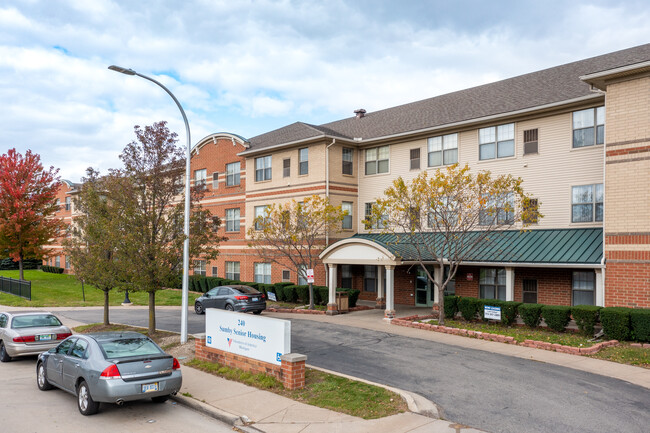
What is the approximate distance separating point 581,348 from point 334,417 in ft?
28.9

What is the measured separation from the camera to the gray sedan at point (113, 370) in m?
9.01

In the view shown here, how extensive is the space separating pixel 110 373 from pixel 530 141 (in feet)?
62.7

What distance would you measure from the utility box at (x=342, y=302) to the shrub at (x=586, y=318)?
10373 millimetres

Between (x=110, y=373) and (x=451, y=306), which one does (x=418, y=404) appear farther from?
(x=451, y=306)

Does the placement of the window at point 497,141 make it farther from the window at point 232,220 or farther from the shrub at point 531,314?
the window at point 232,220

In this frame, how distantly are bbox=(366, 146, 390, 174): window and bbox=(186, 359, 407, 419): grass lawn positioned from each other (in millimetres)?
16836

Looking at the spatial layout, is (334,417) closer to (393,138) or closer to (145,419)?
(145,419)

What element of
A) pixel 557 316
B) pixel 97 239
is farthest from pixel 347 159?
pixel 557 316

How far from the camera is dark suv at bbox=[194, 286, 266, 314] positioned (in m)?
22.2

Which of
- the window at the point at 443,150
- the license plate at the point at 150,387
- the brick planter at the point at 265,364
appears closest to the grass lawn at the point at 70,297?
the window at the point at 443,150

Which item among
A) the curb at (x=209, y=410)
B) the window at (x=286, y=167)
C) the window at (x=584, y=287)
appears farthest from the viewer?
the window at (x=286, y=167)

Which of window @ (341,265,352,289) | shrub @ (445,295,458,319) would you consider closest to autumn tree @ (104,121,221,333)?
shrub @ (445,295,458,319)

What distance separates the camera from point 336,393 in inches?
402

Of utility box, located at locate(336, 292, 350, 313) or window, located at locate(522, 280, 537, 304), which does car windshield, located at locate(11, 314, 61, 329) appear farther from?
window, located at locate(522, 280, 537, 304)
